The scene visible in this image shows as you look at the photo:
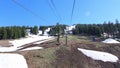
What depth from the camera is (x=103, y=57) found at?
31938 mm

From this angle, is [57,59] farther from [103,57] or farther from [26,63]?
[103,57]

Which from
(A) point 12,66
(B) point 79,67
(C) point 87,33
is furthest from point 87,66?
(C) point 87,33

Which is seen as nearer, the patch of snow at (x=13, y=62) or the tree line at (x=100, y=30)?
the patch of snow at (x=13, y=62)

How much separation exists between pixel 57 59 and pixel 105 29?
14832cm

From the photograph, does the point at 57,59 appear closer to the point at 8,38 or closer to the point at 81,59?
the point at 81,59

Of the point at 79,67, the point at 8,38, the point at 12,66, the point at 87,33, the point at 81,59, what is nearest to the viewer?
the point at 12,66

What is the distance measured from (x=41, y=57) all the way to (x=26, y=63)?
334cm

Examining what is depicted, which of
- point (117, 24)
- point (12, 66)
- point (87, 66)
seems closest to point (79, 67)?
point (87, 66)

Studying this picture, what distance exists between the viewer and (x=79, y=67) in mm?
24219

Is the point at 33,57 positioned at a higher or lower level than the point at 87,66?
higher

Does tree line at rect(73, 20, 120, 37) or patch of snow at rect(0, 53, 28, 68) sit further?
tree line at rect(73, 20, 120, 37)

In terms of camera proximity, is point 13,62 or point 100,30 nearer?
point 13,62

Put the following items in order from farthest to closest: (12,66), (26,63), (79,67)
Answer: (79,67) < (26,63) < (12,66)

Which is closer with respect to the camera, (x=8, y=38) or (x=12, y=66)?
(x=12, y=66)
